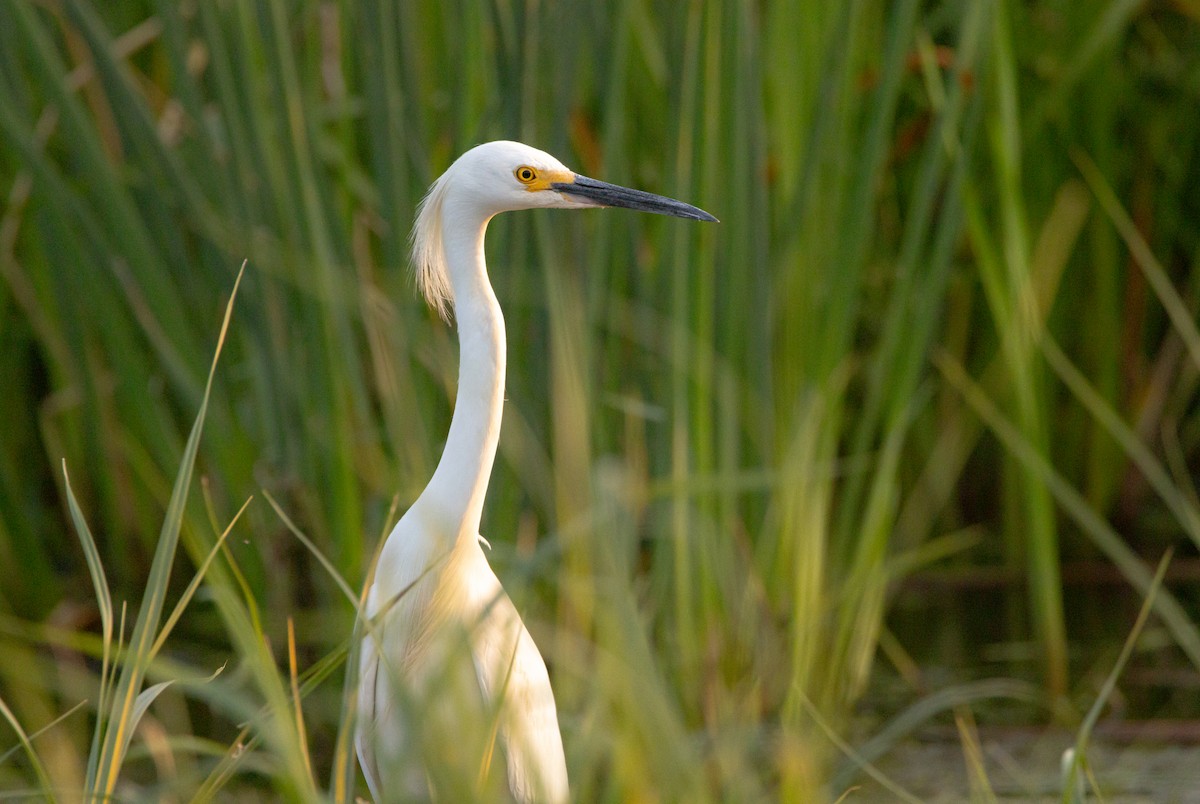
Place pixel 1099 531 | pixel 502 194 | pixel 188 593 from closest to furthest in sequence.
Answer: pixel 188 593
pixel 1099 531
pixel 502 194

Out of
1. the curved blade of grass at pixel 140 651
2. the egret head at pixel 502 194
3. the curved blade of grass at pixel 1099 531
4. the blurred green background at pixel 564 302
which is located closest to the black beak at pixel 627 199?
the egret head at pixel 502 194

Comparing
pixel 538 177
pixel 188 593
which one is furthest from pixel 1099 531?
pixel 188 593

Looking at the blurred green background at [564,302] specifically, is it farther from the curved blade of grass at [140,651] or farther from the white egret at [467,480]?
the curved blade of grass at [140,651]

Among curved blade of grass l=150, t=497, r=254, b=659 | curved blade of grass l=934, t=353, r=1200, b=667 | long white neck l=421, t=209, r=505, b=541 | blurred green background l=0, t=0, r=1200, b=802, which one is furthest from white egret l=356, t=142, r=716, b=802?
curved blade of grass l=934, t=353, r=1200, b=667

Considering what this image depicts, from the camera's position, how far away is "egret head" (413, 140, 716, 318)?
202cm

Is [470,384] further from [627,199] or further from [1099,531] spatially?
[1099,531]

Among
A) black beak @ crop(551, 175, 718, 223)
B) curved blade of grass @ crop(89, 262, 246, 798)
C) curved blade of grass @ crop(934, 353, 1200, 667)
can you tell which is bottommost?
curved blade of grass @ crop(934, 353, 1200, 667)

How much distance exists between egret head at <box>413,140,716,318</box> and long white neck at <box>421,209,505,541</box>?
19 millimetres

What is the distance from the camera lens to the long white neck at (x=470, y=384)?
6.47 feet

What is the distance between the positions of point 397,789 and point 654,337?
62.6 inches

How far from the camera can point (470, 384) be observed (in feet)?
6.49

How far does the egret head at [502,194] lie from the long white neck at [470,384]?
0.02 meters

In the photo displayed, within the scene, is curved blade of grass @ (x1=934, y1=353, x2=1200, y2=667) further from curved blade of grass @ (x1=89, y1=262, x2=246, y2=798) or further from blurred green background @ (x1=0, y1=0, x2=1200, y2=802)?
curved blade of grass @ (x1=89, y1=262, x2=246, y2=798)

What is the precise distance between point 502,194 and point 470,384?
29 cm
